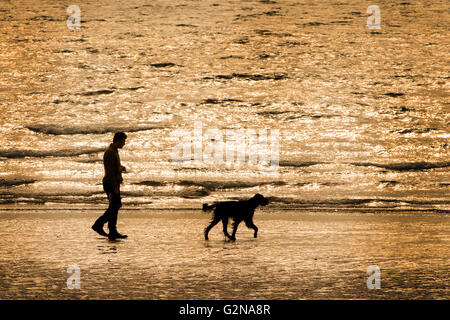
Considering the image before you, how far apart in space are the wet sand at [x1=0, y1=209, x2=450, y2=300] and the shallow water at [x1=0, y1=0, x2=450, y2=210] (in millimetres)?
2434

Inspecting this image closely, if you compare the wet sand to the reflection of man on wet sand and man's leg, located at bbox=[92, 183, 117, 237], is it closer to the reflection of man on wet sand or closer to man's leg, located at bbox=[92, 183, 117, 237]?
man's leg, located at bbox=[92, 183, 117, 237]

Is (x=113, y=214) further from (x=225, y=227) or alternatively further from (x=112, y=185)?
(x=225, y=227)

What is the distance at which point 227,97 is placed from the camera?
62.6 ft

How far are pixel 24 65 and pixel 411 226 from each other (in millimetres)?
14590

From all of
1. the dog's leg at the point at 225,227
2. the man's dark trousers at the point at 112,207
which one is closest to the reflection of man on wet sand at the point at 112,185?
the man's dark trousers at the point at 112,207

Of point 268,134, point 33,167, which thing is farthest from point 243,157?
point 33,167

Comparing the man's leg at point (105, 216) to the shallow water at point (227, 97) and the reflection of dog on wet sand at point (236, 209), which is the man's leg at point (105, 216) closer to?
the reflection of dog on wet sand at point (236, 209)

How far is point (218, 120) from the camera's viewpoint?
17.8m

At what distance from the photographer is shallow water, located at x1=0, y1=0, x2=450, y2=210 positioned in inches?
564

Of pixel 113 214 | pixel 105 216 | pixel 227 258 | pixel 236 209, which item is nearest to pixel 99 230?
pixel 105 216

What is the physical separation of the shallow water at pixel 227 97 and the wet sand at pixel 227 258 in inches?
95.8

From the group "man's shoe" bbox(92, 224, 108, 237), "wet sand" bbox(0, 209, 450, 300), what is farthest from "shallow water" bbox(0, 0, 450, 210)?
"man's shoe" bbox(92, 224, 108, 237)
